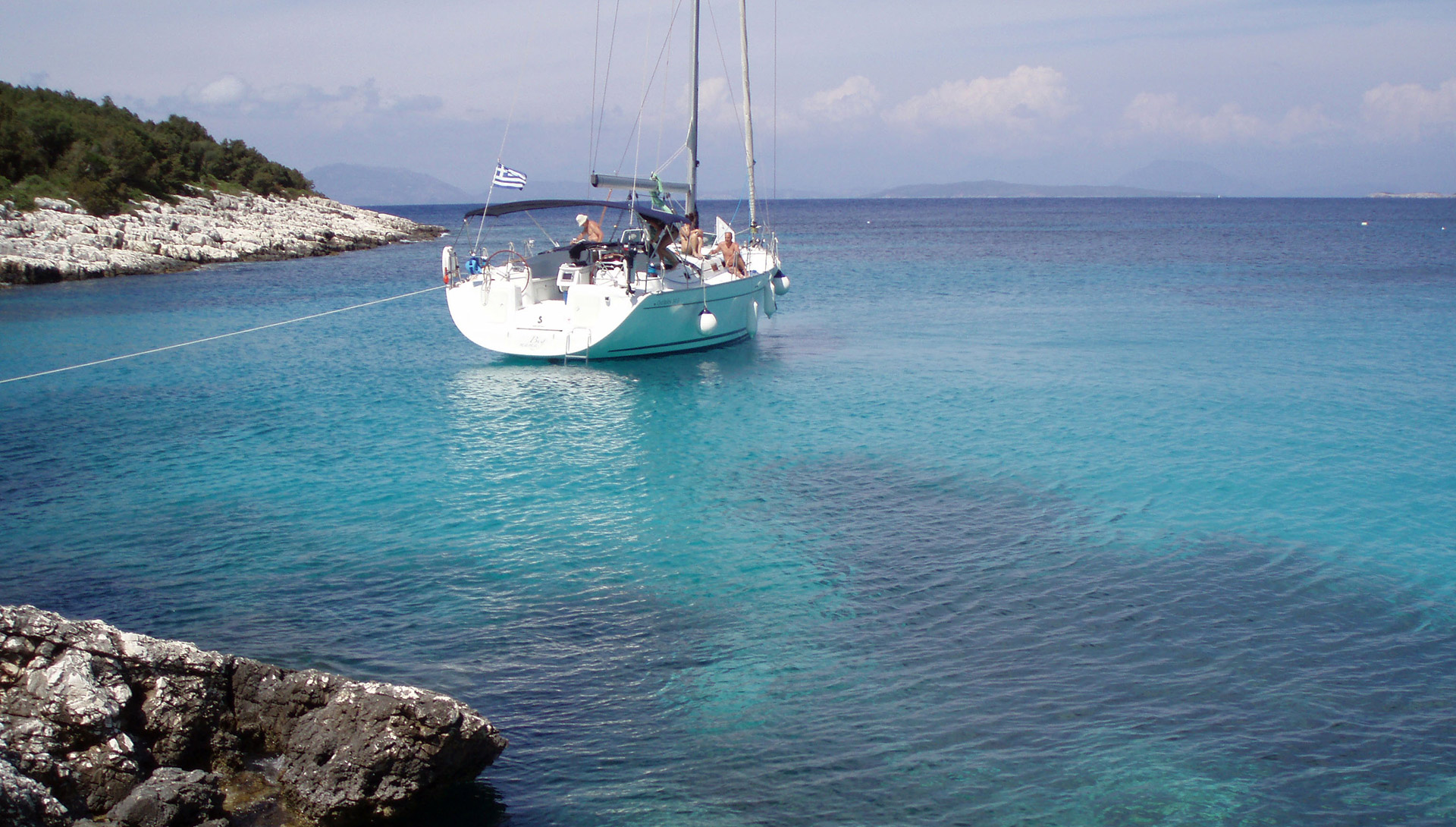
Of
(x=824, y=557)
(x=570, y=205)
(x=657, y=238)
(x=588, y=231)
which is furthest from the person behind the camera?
(x=570, y=205)

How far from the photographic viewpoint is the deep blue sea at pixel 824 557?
19.8ft

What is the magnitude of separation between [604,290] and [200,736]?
13892 mm

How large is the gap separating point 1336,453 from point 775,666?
32.1 ft

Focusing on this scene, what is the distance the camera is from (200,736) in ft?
19.0

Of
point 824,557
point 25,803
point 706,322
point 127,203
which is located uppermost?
point 127,203

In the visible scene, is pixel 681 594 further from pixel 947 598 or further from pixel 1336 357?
pixel 1336 357

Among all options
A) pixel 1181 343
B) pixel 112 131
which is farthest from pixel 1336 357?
pixel 112 131

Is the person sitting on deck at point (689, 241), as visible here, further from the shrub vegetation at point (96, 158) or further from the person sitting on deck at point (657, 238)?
the shrub vegetation at point (96, 158)

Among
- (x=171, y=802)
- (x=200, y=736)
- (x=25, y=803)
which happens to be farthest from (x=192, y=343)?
(x=25, y=803)

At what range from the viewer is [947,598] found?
8500 millimetres

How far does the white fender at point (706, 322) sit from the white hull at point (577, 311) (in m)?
0.06

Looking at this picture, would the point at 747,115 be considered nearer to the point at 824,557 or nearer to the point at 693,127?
the point at 693,127

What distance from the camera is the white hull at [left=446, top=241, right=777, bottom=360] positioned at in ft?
62.8

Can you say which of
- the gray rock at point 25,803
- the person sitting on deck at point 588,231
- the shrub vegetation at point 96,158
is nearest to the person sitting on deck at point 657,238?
the person sitting on deck at point 588,231
